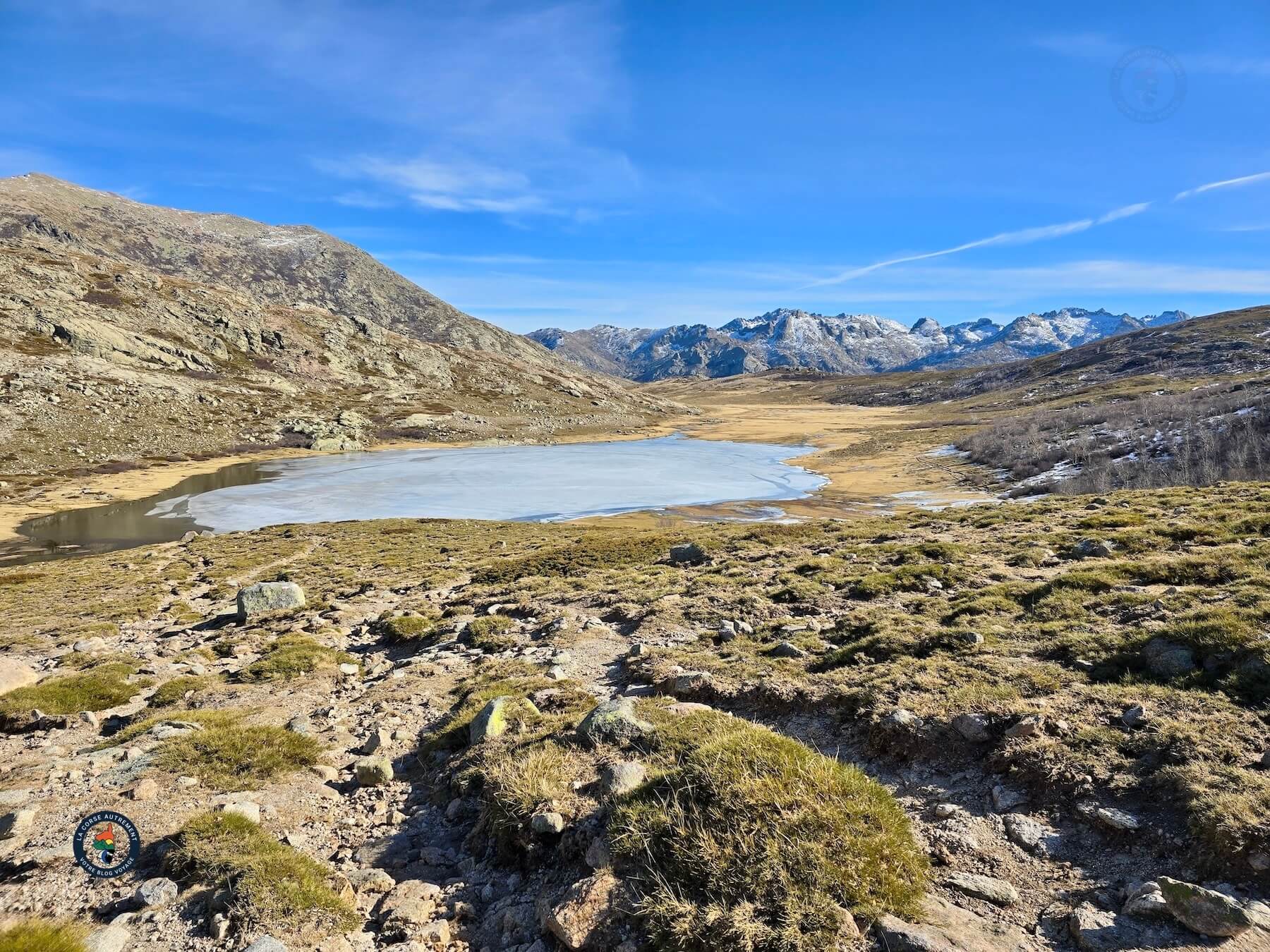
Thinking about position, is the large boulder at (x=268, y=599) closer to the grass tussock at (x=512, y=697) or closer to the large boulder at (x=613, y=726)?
the grass tussock at (x=512, y=697)

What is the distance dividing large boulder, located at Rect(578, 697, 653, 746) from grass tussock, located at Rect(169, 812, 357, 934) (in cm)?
347

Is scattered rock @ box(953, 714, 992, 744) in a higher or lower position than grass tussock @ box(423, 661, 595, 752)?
higher

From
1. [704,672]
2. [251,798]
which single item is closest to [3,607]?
[251,798]

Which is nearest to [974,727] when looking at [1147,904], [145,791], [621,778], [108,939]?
[1147,904]

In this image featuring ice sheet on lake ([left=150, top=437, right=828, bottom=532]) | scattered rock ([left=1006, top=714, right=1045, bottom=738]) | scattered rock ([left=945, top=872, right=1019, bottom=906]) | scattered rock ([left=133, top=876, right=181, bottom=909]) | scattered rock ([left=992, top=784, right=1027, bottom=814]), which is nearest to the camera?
scattered rock ([left=945, top=872, right=1019, bottom=906])

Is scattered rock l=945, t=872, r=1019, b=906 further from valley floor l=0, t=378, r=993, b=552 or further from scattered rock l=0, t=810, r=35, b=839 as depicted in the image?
valley floor l=0, t=378, r=993, b=552

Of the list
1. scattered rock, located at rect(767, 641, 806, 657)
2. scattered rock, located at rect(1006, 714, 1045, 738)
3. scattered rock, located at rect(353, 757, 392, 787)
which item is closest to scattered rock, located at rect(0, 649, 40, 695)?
scattered rock, located at rect(353, 757, 392, 787)

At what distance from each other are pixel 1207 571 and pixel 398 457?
305 ft

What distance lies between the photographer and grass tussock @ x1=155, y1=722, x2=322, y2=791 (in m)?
8.43

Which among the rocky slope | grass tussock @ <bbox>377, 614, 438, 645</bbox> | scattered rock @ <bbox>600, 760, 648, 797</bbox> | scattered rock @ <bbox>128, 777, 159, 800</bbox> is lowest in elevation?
grass tussock @ <bbox>377, 614, 438, 645</bbox>

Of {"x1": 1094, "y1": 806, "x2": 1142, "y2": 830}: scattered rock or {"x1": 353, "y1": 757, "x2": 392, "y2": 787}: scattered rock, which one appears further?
{"x1": 353, "y1": 757, "x2": 392, "y2": 787}: scattered rock

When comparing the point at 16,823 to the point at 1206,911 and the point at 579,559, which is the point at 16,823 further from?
the point at 579,559

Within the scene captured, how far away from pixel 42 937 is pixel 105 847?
1501mm

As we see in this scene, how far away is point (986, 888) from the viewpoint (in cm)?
530
